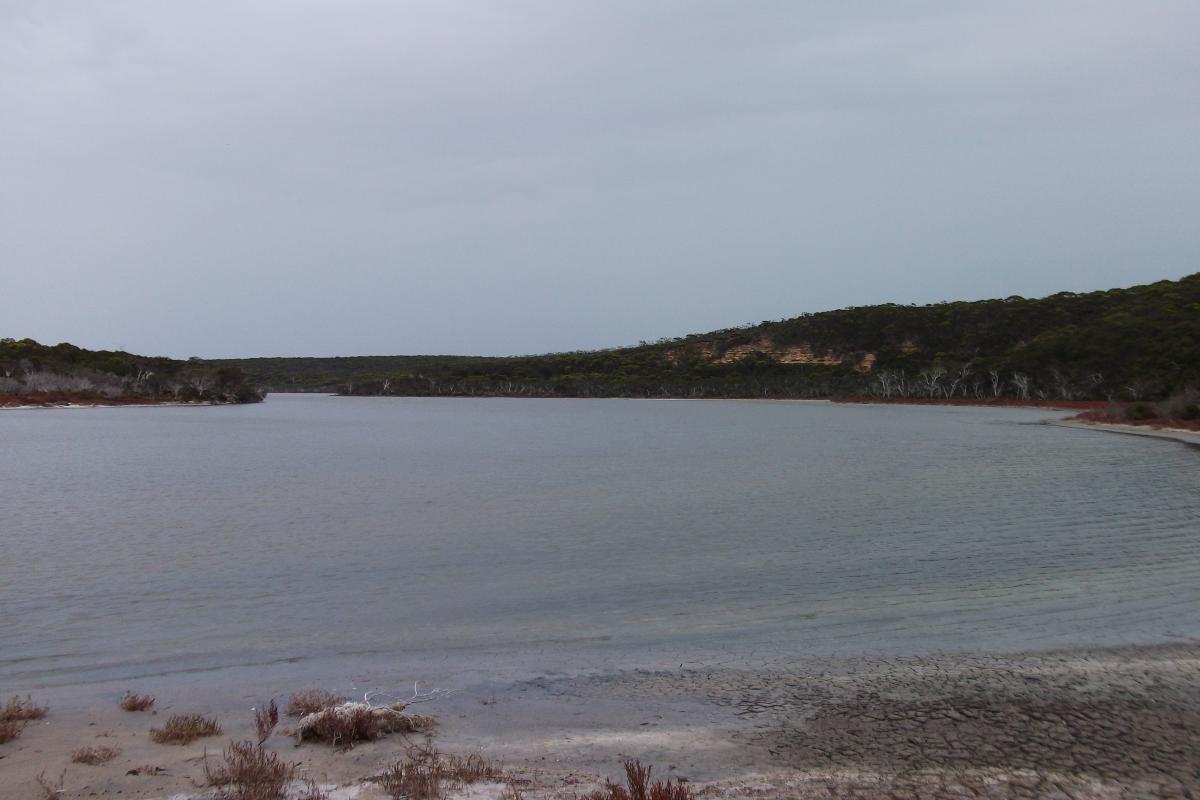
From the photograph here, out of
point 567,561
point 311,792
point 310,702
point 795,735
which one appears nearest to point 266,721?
point 310,702

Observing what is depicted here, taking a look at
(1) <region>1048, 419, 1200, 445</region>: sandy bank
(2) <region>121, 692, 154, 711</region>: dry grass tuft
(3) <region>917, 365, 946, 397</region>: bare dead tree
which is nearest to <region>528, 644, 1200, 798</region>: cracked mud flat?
(2) <region>121, 692, 154, 711</region>: dry grass tuft

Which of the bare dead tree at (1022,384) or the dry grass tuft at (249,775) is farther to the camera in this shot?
the bare dead tree at (1022,384)

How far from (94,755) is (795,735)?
16.0 feet

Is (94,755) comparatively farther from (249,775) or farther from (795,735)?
(795,735)

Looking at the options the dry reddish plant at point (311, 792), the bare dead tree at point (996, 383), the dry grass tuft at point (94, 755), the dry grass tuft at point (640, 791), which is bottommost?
the dry grass tuft at point (94, 755)

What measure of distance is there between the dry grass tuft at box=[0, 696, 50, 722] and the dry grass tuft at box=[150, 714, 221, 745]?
104 centimetres

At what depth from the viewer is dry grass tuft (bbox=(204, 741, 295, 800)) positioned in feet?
16.3

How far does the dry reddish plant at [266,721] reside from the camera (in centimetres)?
615

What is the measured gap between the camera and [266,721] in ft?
21.0

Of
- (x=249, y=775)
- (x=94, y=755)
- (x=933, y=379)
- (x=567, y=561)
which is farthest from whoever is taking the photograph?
(x=933, y=379)

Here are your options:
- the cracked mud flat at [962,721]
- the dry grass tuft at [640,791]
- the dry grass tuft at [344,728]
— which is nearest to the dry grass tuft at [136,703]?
the dry grass tuft at [344,728]

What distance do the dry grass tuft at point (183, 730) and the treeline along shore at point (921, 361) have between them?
189 feet

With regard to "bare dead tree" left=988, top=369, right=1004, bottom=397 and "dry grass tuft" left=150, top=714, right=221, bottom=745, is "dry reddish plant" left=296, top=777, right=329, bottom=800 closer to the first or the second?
"dry grass tuft" left=150, top=714, right=221, bottom=745

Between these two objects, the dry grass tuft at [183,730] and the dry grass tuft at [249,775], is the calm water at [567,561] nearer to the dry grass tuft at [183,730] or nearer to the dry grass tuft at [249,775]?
the dry grass tuft at [183,730]
